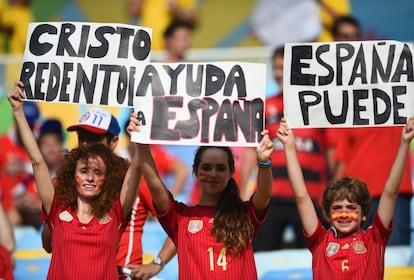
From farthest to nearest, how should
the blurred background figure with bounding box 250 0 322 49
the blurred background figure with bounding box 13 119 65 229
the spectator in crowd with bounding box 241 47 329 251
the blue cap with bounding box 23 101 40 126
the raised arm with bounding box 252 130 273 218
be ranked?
1. the blurred background figure with bounding box 250 0 322 49
2. the blue cap with bounding box 23 101 40 126
3. the blurred background figure with bounding box 13 119 65 229
4. the spectator in crowd with bounding box 241 47 329 251
5. the raised arm with bounding box 252 130 273 218

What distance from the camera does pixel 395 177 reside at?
5180mm

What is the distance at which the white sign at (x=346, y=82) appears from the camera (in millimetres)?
5426

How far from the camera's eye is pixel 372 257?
5.17 m

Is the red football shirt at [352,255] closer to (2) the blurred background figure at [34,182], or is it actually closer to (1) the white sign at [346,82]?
(1) the white sign at [346,82]

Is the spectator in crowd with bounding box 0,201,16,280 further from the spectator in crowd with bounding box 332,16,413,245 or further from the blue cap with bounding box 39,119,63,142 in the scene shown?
the blue cap with bounding box 39,119,63,142

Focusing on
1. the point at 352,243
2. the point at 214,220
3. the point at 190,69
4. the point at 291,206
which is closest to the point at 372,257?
the point at 352,243

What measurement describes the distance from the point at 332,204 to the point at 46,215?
150 centimetres

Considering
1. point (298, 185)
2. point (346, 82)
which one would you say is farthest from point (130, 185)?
point (346, 82)

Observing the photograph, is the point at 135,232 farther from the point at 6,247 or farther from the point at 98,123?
the point at 6,247

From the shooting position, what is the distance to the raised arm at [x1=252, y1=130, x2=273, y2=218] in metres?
5.12

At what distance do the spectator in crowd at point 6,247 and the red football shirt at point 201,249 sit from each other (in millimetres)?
1444

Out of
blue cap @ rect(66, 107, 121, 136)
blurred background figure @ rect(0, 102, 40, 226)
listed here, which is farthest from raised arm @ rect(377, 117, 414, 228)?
blurred background figure @ rect(0, 102, 40, 226)

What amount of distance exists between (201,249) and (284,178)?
2806mm

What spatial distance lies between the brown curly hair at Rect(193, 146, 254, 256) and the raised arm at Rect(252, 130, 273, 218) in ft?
0.37
